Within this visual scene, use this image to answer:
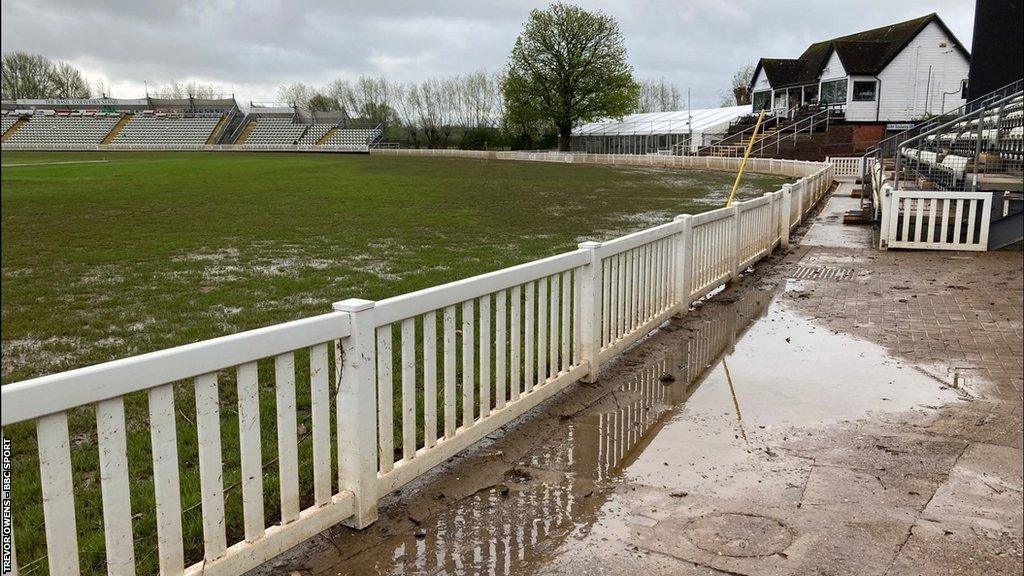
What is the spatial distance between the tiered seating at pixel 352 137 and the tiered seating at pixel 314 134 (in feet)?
4.59

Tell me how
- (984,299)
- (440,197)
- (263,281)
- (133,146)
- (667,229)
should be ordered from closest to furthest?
(667,229) → (984,299) → (263,281) → (440,197) → (133,146)

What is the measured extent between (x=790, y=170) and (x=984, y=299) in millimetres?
30020

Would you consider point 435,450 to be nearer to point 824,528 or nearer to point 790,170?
point 824,528

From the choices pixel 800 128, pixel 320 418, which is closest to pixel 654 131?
pixel 800 128

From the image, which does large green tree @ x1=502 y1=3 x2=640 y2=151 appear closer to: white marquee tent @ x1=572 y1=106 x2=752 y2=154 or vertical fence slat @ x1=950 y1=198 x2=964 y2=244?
white marquee tent @ x1=572 y1=106 x2=752 y2=154

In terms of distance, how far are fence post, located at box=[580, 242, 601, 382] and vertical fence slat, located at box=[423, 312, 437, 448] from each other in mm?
1910

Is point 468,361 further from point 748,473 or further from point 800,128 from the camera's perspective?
point 800,128

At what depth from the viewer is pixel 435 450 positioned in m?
4.29

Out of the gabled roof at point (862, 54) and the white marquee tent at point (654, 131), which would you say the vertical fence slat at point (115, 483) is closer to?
the gabled roof at point (862, 54)

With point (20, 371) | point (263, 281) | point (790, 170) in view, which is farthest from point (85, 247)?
point (790, 170)

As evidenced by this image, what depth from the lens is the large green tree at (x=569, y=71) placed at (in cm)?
7594

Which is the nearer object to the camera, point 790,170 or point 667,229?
point 667,229

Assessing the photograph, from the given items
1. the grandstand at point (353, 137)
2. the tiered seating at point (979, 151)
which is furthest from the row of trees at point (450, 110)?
the tiered seating at point (979, 151)

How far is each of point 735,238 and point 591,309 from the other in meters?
4.97
